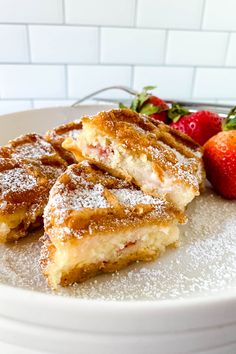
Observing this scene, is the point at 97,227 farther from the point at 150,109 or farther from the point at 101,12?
the point at 101,12

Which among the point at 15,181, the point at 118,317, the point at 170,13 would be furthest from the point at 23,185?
the point at 170,13

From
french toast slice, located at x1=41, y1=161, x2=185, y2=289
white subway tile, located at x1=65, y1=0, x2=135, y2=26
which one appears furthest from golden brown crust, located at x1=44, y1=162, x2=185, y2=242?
white subway tile, located at x1=65, y1=0, x2=135, y2=26

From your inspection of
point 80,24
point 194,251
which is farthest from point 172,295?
point 80,24

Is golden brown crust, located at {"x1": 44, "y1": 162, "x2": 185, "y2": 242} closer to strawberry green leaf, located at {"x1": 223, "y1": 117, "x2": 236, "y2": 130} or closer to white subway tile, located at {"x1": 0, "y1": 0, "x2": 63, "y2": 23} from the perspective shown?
strawberry green leaf, located at {"x1": 223, "y1": 117, "x2": 236, "y2": 130}

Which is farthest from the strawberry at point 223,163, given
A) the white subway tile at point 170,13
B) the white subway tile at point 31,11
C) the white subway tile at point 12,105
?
the white subway tile at point 12,105

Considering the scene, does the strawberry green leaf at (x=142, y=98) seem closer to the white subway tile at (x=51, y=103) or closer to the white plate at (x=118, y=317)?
the white subway tile at (x=51, y=103)

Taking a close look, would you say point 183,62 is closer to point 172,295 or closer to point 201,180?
point 201,180

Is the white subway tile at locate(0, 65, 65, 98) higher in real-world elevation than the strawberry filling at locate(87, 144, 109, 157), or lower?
lower

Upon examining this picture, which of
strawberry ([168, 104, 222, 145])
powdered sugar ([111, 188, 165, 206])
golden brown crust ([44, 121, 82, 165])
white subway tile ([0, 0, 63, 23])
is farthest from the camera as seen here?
white subway tile ([0, 0, 63, 23])
